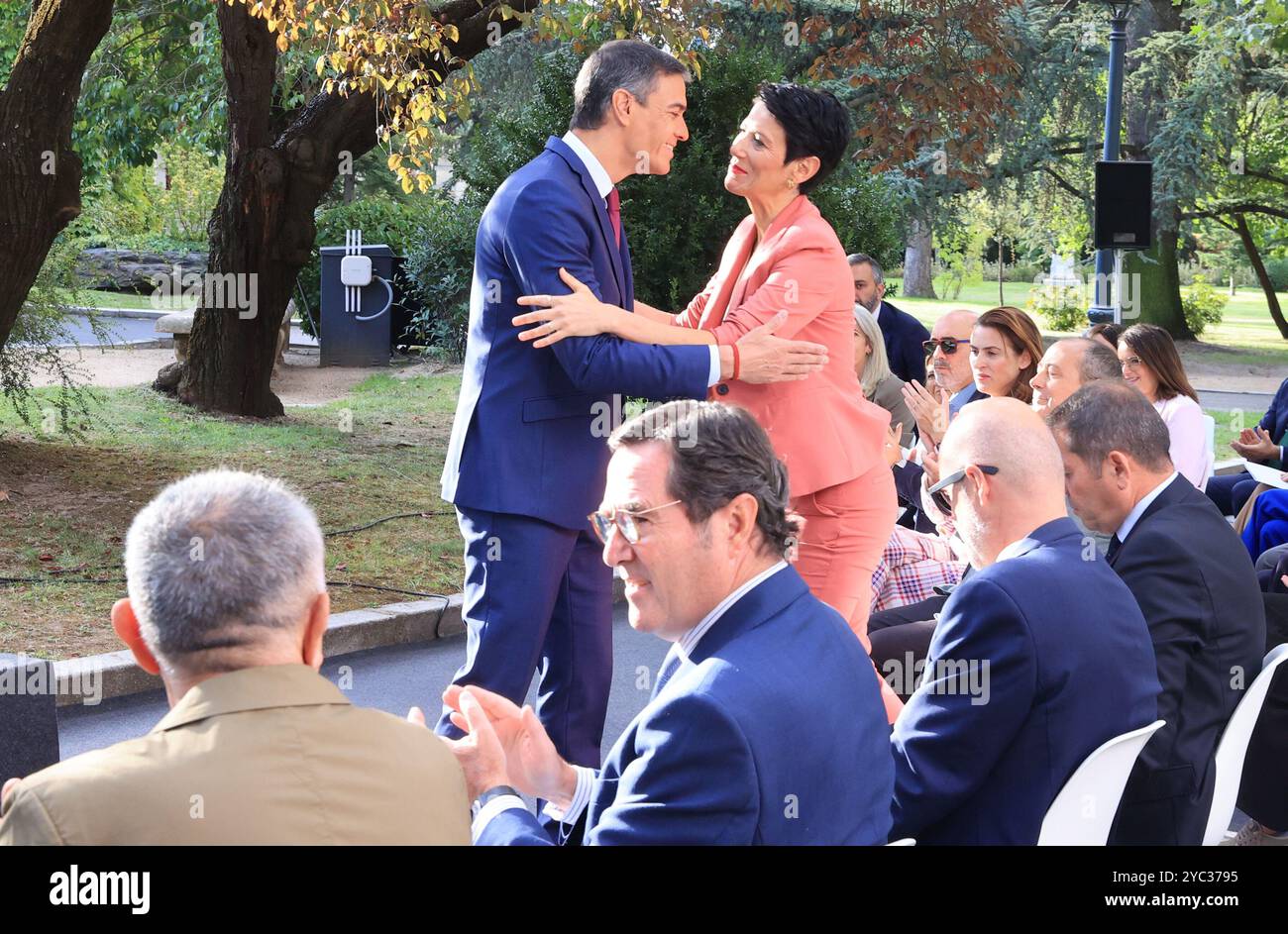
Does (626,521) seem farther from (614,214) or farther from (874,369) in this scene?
(874,369)

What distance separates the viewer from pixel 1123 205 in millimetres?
13383

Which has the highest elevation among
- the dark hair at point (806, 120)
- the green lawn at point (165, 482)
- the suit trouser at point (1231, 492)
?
the dark hair at point (806, 120)


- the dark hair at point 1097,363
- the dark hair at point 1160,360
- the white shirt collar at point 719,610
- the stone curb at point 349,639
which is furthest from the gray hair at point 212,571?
the dark hair at point 1160,360

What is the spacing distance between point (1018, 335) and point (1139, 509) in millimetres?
2789

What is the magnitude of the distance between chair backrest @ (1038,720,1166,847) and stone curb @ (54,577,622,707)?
4.52 m

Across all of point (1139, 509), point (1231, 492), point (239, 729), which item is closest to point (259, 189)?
point (1231, 492)

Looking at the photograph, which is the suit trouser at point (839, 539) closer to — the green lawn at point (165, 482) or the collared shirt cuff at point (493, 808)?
the collared shirt cuff at point (493, 808)

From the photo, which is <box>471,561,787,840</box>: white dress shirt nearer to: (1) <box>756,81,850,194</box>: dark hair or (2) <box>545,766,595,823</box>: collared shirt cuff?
(2) <box>545,766,595,823</box>: collared shirt cuff

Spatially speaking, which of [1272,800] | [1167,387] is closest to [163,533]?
[1272,800]

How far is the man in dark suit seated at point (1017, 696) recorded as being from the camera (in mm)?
2910

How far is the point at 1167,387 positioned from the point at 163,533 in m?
5.63

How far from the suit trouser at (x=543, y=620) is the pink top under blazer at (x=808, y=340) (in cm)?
64

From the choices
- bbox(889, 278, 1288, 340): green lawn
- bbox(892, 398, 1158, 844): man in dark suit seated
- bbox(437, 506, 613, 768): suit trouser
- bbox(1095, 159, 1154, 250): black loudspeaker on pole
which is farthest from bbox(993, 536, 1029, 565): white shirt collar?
bbox(889, 278, 1288, 340): green lawn
